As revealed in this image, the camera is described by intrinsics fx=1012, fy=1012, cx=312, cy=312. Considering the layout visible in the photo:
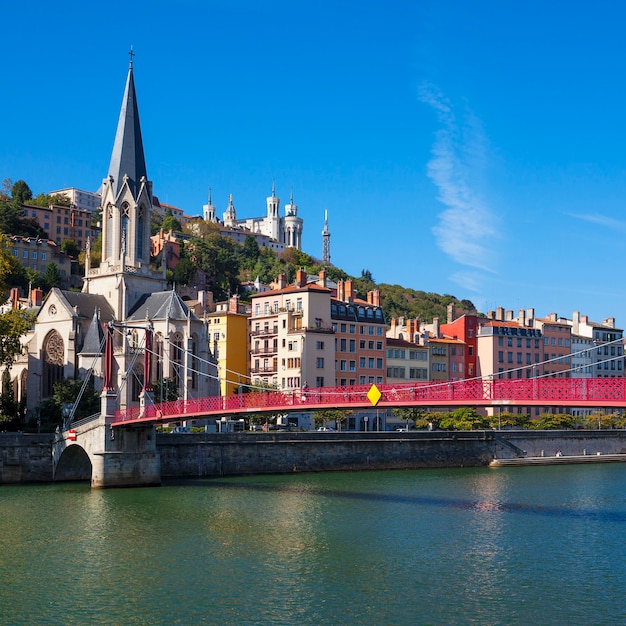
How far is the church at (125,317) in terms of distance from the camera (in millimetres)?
63781

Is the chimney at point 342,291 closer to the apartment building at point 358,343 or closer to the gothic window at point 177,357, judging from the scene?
the apartment building at point 358,343

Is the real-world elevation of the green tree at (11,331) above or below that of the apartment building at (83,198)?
below

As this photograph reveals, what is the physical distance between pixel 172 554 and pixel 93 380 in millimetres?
32643

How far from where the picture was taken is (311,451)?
56188 mm

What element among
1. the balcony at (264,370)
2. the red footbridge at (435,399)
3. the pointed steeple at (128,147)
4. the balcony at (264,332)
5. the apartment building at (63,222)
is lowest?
the red footbridge at (435,399)

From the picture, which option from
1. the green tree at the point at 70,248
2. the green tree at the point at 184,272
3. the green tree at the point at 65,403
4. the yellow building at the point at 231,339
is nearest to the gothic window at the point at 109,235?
the yellow building at the point at 231,339

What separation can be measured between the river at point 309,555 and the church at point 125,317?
17782 millimetres

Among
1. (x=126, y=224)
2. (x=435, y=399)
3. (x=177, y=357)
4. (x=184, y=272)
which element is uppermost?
(x=184, y=272)

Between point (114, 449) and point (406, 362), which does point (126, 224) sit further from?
point (114, 449)

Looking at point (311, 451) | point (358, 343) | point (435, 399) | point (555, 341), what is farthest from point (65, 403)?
point (555, 341)

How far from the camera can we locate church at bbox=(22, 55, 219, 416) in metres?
63.8

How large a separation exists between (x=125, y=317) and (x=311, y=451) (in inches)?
793

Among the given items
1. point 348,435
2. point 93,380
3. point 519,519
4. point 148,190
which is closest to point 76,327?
point 93,380

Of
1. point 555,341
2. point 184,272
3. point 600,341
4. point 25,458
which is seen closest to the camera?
point 25,458
